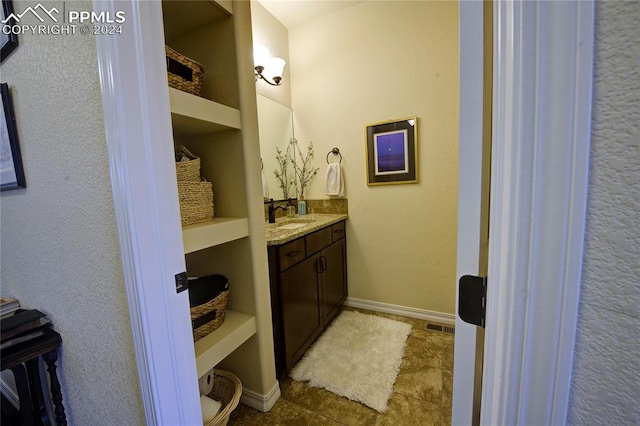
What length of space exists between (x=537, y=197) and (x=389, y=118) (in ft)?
6.88

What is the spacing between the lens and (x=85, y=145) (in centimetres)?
72

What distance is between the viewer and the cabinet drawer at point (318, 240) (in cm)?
187

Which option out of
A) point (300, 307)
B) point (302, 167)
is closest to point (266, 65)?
point (302, 167)

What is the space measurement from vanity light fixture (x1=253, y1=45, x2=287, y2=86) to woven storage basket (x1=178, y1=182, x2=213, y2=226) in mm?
1435

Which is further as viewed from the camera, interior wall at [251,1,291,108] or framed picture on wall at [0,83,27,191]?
interior wall at [251,1,291,108]

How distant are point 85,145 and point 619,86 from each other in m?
1.08

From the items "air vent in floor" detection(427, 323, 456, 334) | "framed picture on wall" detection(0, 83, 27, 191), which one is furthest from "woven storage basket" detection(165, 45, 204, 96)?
"air vent in floor" detection(427, 323, 456, 334)

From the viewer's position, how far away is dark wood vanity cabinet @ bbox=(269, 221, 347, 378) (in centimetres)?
156

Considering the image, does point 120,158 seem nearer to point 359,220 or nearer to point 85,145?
point 85,145

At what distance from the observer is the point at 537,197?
33 centimetres

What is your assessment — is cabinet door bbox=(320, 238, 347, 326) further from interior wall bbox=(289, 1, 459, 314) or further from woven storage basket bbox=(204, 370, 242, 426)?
woven storage basket bbox=(204, 370, 242, 426)

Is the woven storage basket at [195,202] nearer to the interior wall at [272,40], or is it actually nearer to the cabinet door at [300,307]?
the cabinet door at [300,307]

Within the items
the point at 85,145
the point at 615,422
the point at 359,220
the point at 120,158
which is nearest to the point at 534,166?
the point at 615,422

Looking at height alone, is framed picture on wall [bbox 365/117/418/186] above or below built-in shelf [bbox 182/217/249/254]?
above
